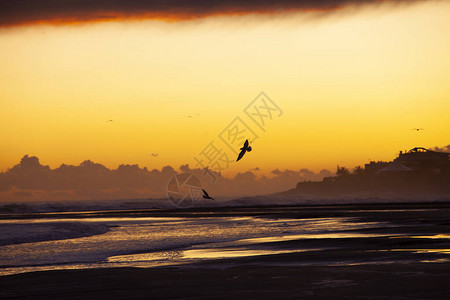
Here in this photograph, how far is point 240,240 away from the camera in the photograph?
33281mm

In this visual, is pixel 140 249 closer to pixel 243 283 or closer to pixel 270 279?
pixel 270 279

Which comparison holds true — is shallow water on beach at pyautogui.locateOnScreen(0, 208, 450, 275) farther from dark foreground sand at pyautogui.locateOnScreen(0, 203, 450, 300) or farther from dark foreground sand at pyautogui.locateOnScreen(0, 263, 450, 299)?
dark foreground sand at pyautogui.locateOnScreen(0, 263, 450, 299)

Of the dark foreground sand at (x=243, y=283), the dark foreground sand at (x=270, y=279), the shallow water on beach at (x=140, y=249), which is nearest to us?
the dark foreground sand at (x=243, y=283)

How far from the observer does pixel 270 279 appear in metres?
16.7

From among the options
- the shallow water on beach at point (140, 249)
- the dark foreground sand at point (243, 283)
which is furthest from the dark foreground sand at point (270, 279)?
the shallow water on beach at point (140, 249)

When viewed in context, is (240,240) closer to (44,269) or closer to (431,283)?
(44,269)

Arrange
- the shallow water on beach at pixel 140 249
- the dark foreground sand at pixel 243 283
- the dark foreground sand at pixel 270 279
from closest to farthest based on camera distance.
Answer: the dark foreground sand at pixel 243 283, the dark foreground sand at pixel 270 279, the shallow water on beach at pixel 140 249

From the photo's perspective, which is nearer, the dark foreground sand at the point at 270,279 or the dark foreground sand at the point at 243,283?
the dark foreground sand at the point at 243,283

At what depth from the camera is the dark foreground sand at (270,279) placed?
47.1 ft

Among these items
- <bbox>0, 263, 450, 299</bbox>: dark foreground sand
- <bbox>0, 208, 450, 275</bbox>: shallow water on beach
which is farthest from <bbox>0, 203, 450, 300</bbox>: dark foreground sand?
<bbox>0, 208, 450, 275</bbox>: shallow water on beach

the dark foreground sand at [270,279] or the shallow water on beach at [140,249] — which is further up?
the shallow water on beach at [140,249]

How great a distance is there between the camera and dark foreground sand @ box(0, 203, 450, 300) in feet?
47.1

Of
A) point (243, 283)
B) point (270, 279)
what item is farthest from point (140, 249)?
point (243, 283)

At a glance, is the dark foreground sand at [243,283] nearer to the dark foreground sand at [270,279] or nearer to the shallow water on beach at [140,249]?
the dark foreground sand at [270,279]
